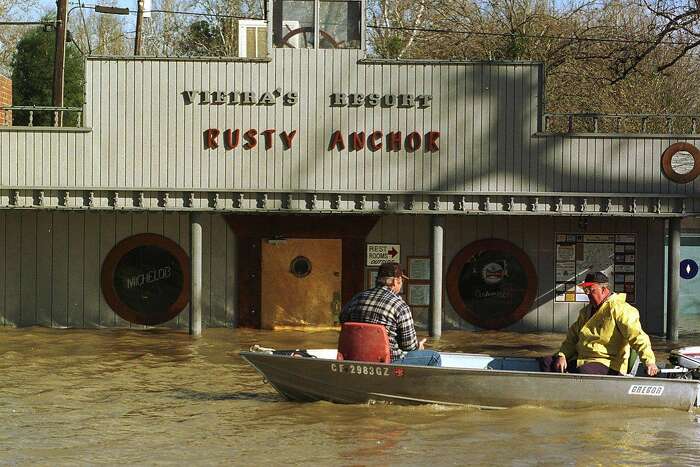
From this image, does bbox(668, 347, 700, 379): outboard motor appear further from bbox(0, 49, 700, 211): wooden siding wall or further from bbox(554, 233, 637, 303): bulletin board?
bbox(554, 233, 637, 303): bulletin board

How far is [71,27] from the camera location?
225 feet

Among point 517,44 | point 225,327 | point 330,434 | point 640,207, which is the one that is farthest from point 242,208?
point 517,44

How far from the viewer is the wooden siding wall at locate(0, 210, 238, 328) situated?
2609cm

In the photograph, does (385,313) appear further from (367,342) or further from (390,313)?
(367,342)

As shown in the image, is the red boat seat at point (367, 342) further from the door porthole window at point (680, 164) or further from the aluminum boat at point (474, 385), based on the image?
the door porthole window at point (680, 164)

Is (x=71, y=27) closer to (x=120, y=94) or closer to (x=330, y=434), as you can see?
(x=120, y=94)

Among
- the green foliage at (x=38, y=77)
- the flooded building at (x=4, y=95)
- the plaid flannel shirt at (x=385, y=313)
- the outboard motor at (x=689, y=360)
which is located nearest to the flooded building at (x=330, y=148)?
the flooded building at (x=4, y=95)

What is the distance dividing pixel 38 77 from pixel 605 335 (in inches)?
1192

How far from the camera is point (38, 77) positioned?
41.5 meters

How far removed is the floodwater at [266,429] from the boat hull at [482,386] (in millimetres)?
141

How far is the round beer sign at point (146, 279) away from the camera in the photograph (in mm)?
26141

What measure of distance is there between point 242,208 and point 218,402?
819cm

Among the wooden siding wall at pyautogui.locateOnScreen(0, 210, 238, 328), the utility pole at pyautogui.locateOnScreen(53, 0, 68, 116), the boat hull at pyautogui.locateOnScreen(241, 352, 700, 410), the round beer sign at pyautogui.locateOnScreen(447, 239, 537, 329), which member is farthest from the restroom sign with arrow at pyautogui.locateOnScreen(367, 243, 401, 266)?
the utility pole at pyautogui.locateOnScreen(53, 0, 68, 116)

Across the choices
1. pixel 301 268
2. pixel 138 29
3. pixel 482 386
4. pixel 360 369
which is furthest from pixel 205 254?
pixel 138 29
